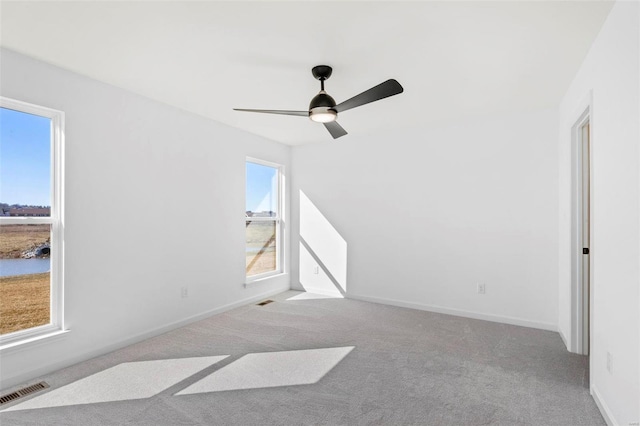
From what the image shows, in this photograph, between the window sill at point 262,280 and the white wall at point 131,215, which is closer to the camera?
the white wall at point 131,215

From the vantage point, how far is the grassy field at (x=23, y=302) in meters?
2.48

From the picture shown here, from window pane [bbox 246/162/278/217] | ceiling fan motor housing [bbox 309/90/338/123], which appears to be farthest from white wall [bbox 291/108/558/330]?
ceiling fan motor housing [bbox 309/90/338/123]

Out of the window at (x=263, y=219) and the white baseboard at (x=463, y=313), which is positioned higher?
the window at (x=263, y=219)

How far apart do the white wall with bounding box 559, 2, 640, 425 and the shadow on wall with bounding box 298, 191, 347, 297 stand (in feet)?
10.7

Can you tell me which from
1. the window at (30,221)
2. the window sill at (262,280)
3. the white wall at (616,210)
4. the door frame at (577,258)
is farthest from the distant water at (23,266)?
the door frame at (577,258)

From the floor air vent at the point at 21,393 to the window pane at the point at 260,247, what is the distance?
103 inches

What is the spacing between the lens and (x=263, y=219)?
5.09 meters

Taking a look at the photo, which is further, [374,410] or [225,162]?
[225,162]

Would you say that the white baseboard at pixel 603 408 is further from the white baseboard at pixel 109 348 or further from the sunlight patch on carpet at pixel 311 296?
the white baseboard at pixel 109 348

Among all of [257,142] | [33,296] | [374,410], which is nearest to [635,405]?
[374,410]

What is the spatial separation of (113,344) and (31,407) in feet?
2.95

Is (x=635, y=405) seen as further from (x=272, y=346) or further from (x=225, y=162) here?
(x=225, y=162)

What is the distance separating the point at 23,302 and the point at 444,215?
4.36m

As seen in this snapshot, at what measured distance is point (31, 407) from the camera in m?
2.13
